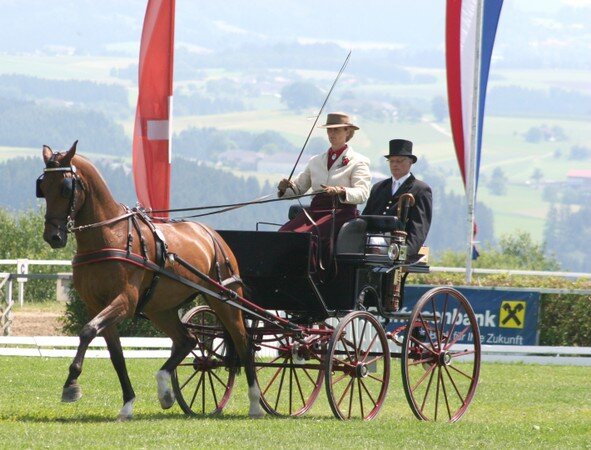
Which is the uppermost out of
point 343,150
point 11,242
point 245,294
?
point 343,150

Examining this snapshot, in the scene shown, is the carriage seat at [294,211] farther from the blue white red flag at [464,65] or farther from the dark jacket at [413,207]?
the blue white red flag at [464,65]

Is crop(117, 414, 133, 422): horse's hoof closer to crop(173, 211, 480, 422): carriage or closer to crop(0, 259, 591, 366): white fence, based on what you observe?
crop(173, 211, 480, 422): carriage

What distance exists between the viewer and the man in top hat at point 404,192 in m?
11.6

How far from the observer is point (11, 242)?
46156 mm

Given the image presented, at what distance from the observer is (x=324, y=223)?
1105 cm

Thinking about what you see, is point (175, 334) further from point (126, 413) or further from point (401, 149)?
point (401, 149)

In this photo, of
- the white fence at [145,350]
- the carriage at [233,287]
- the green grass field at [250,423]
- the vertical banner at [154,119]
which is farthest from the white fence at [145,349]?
the carriage at [233,287]

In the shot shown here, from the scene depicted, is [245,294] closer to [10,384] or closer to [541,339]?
[10,384]

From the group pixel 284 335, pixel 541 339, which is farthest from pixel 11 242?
pixel 284 335

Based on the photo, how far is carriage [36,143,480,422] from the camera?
9.72m

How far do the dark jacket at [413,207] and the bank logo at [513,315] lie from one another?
24.0ft

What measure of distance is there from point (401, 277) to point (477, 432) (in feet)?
7.23

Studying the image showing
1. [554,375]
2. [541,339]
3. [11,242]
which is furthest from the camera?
[11,242]

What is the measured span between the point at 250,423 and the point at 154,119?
6767 mm
